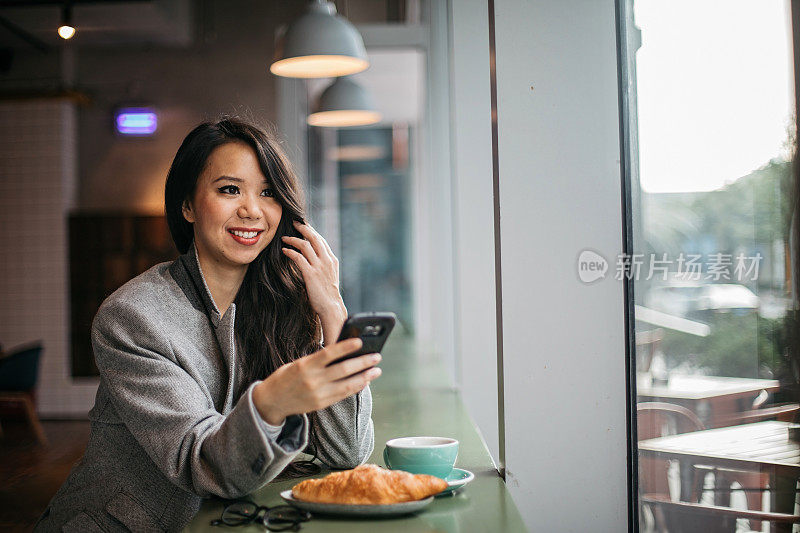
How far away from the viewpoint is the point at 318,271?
168 centimetres

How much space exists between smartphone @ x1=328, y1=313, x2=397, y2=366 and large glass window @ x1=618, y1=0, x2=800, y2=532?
52cm

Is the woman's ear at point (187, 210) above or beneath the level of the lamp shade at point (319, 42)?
→ beneath

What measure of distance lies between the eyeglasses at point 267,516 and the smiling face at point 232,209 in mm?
551

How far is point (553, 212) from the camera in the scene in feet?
4.81

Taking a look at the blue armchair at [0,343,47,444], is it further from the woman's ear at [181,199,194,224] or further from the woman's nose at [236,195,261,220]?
the woman's nose at [236,195,261,220]

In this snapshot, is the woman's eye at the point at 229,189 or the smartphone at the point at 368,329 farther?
the woman's eye at the point at 229,189

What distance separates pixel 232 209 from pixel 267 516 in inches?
26.4

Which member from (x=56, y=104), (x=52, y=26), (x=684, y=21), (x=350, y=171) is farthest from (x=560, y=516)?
(x=350, y=171)

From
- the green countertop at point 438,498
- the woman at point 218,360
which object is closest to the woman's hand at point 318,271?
the woman at point 218,360

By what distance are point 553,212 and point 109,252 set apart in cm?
615

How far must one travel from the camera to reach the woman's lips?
159 cm

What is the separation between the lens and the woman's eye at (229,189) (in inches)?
62.8

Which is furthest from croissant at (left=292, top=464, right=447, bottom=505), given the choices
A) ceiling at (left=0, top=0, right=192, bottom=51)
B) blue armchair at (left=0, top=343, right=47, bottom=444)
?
ceiling at (left=0, top=0, right=192, bottom=51)

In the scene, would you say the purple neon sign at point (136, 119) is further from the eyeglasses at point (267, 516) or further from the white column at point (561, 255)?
the eyeglasses at point (267, 516)
